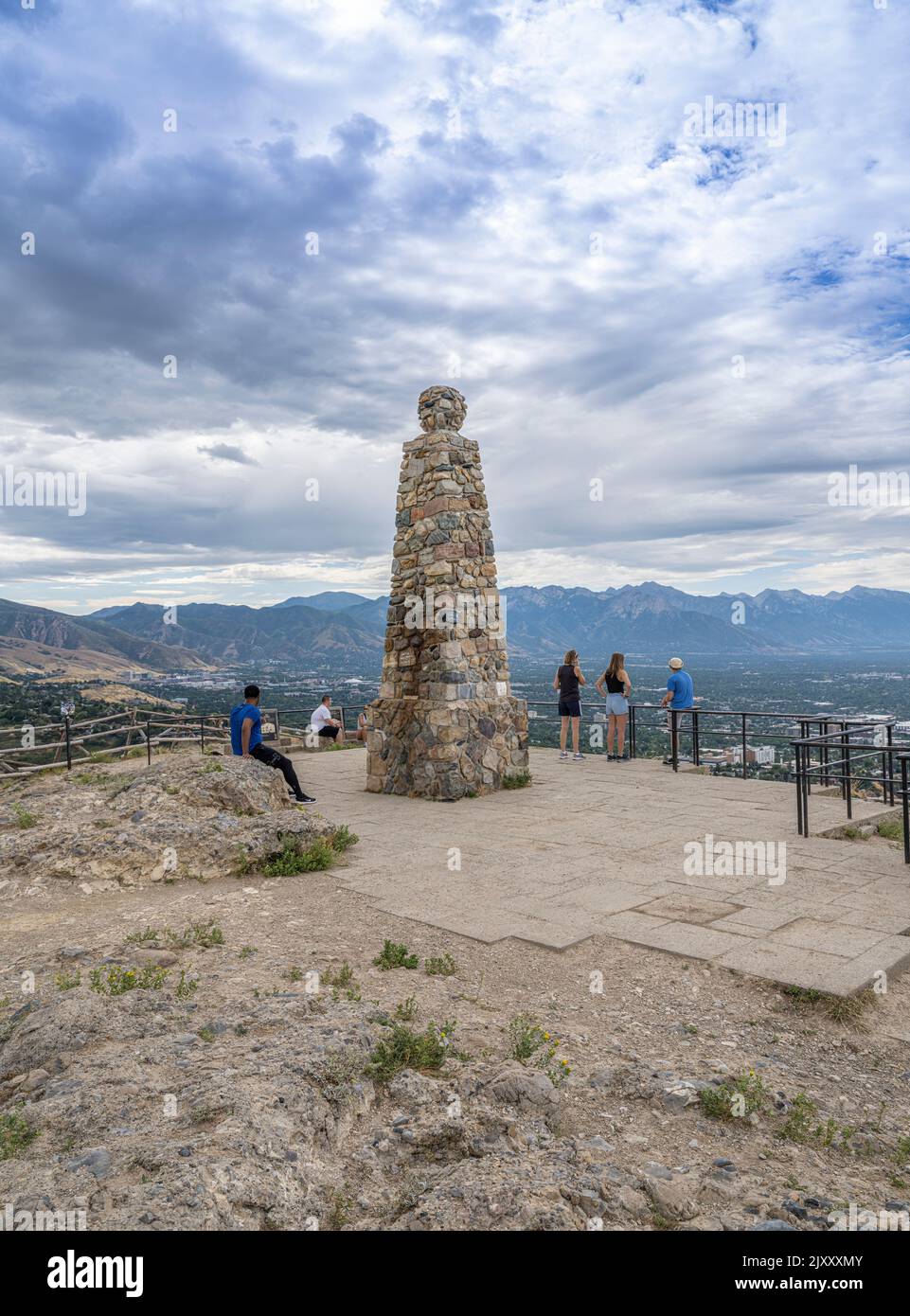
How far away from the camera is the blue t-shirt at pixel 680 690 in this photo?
12.0 metres

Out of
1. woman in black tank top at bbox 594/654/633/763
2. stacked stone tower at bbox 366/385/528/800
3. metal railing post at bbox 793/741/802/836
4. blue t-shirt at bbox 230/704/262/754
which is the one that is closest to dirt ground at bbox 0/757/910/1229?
metal railing post at bbox 793/741/802/836

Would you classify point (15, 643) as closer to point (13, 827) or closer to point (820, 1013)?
point (13, 827)

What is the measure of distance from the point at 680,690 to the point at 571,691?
188 cm

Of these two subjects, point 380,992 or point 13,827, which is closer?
point 380,992

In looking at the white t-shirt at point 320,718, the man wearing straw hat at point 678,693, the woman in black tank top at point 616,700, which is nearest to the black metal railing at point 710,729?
the man wearing straw hat at point 678,693

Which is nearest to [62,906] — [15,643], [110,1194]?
[110,1194]

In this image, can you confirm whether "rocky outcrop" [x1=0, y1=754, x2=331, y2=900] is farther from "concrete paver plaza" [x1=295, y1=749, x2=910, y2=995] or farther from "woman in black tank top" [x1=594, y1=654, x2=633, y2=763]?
"woman in black tank top" [x1=594, y1=654, x2=633, y2=763]

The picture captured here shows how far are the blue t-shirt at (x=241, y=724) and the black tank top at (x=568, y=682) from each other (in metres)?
5.26

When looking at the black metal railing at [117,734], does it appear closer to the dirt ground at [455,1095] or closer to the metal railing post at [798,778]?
the dirt ground at [455,1095]

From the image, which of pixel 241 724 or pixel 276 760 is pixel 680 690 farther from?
pixel 241 724

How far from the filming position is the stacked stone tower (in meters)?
10.5

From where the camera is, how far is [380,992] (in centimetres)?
446

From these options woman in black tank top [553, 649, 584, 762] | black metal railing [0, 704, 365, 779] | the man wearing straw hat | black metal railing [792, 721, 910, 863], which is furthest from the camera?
black metal railing [0, 704, 365, 779]
